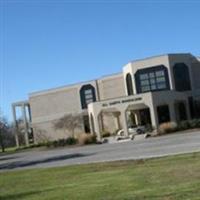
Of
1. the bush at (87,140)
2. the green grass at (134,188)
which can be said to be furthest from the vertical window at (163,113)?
the green grass at (134,188)

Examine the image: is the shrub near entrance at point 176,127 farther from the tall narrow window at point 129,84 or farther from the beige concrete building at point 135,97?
the tall narrow window at point 129,84

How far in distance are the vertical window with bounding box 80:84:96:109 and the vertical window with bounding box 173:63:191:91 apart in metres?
14.1

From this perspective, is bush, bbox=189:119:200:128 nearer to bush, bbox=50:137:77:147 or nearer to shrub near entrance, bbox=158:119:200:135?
shrub near entrance, bbox=158:119:200:135

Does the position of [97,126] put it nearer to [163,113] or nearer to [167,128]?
[163,113]

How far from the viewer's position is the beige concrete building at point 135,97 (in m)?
59.0

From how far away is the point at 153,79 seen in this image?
6366 centimetres

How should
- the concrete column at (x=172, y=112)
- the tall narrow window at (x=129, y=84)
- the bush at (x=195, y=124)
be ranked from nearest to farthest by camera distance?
the bush at (x=195, y=124) → the concrete column at (x=172, y=112) → the tall narrow window at (x=129, y=84)

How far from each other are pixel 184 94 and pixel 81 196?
52038 millimetres

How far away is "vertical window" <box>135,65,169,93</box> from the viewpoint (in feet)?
207

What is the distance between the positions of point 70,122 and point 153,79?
1579 centimetres

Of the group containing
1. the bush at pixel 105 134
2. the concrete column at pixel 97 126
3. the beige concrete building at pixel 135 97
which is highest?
the beige concrete building at pixel 135 97

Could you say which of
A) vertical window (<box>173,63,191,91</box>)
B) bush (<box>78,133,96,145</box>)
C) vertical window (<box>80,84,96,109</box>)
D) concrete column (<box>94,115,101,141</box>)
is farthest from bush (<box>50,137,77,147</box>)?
vertical window (<box>80,84,96,109</box>)

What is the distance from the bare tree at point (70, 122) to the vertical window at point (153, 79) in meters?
12.5

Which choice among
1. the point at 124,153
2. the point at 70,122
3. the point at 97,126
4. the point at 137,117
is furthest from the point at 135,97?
the point at 124,153
